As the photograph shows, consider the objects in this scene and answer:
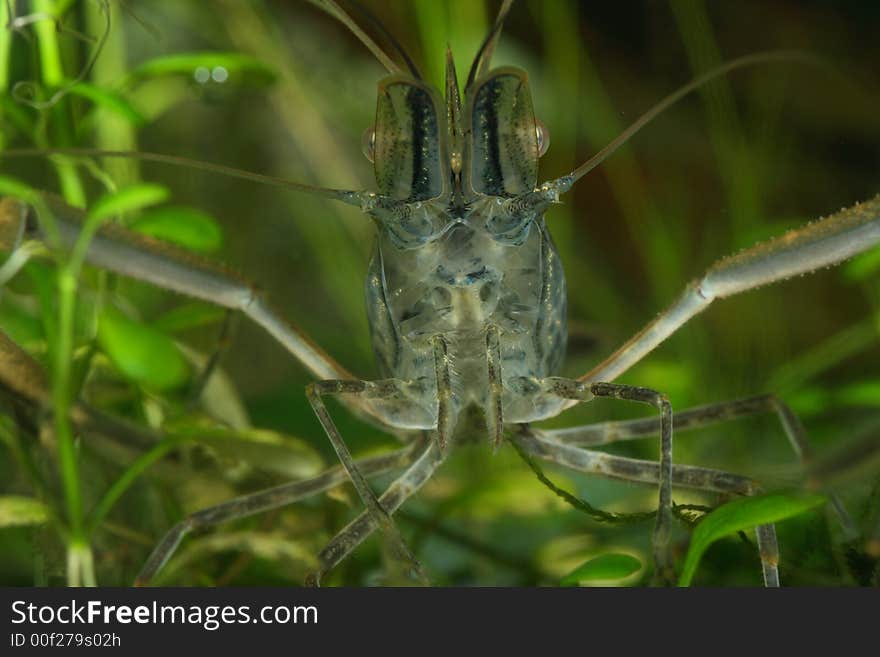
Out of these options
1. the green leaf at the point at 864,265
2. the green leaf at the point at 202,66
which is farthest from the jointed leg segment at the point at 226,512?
the green leaf at the point at 864,265

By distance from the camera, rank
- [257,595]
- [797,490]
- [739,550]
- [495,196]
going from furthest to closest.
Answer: [739,550], [495,196], [257,595], [797,490]

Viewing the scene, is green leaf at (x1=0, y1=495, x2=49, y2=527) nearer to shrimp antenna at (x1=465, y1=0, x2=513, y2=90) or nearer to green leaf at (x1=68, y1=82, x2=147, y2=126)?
green leaf at (x1=68, y1=82, x2=147, y2=126)

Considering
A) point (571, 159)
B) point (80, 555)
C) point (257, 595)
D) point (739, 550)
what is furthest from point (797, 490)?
point (571, 159)

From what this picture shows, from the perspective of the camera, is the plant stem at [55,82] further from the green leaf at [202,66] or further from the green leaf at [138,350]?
the green leaf at [138,350]

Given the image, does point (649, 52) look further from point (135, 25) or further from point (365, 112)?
point (135, 25)

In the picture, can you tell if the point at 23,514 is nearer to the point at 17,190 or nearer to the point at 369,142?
the point at 17,190
